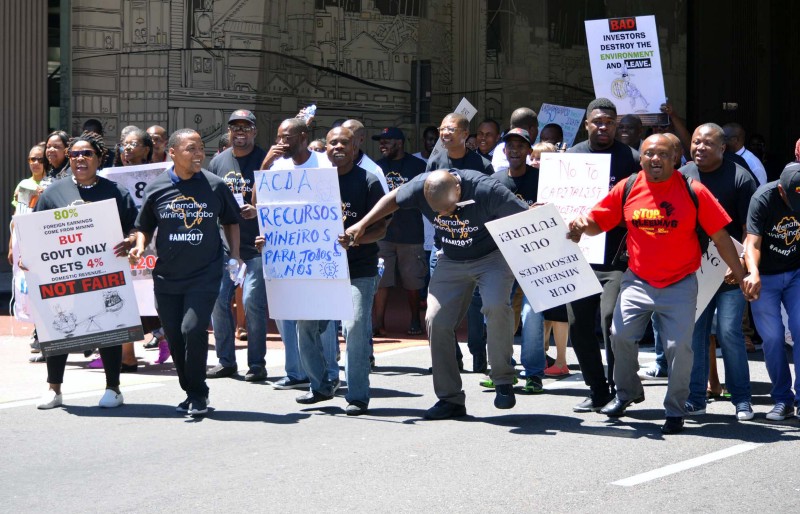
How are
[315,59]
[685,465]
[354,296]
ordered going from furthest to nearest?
1. [315,59]
2. [354,296]
3. [685,465]

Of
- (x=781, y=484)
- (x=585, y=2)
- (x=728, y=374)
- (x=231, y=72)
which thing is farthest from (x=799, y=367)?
(x=585, y=2)

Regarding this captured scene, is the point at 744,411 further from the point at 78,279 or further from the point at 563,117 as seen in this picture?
the point at 563,117

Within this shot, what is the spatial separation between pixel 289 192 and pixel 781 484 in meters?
3.93

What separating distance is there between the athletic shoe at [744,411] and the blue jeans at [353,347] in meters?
2.46

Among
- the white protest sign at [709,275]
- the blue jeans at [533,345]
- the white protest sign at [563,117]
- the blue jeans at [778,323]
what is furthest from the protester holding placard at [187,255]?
the white protest sign at [563,117]

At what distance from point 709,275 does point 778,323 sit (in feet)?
1.79

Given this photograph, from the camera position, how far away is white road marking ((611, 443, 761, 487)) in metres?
6.50

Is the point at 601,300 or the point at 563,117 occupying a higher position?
the point at 563,117

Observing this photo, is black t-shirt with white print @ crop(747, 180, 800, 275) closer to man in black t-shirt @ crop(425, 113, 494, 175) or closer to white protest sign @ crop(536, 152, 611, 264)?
white protest sign @ crop(536, 152, 611, 264)

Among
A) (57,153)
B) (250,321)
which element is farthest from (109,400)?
(57,153)

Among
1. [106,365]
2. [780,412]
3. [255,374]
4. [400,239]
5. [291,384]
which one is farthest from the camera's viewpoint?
[400,239]

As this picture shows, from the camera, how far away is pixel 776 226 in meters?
8.02

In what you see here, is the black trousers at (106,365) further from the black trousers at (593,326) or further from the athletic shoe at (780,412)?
the athletic shoe at (780,412)

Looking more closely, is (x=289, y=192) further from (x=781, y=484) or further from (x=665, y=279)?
(x=781, y=484)
